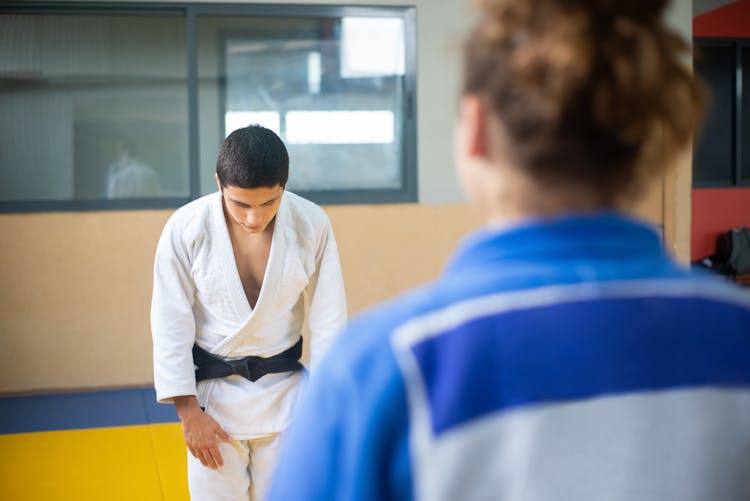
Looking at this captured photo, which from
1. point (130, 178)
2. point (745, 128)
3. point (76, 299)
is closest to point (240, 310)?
point (76, 299)

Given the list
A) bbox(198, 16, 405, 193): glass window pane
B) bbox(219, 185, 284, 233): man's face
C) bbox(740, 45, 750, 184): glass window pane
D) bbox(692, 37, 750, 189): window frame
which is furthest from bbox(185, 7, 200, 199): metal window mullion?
bbox(740, 45, 750, 184): glass window pane

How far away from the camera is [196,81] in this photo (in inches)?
220

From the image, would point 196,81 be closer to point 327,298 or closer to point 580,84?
point 327,298

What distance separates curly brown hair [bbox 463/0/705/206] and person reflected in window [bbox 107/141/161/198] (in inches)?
206

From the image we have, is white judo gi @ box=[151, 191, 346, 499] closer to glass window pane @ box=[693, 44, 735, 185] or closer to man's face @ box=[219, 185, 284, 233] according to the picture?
man's face @ box=[219, 185, 284, 233]

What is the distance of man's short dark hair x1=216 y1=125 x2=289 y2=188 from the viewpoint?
2.36 m

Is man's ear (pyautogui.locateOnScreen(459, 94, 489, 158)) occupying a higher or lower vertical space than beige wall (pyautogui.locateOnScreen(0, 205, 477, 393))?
higher

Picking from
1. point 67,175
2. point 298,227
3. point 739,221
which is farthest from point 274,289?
point 739,221

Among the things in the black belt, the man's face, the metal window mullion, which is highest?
the metal window mullion

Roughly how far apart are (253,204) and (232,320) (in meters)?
0.36

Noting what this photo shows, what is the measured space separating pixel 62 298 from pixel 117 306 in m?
0.34

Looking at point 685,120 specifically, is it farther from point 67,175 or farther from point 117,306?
point 67,175

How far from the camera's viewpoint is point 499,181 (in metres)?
0.73

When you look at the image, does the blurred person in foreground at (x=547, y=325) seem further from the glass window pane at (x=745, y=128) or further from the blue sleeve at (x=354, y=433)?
the glass window pane at (x=745, y=128)
